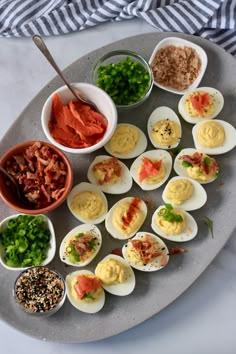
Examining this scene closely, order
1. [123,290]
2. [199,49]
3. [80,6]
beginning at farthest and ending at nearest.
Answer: [80,6] → [199,49] → [123,290]

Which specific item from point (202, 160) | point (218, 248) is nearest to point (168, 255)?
point (218, 248)

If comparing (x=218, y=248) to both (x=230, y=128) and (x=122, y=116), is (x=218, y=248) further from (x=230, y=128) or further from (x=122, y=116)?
(x=122, y=116)

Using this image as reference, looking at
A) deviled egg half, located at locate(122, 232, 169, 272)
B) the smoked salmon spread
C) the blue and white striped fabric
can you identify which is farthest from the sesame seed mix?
the blue and white striped fabric

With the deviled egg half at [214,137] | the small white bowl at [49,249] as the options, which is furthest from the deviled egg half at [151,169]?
the small white bowl at [49,249]

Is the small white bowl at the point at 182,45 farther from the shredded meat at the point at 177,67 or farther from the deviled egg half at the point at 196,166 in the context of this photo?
the deviled egg half at the point at 196,166

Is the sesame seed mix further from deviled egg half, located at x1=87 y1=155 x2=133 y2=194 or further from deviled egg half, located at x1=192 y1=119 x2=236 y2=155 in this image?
deviled egg half, located at x1=192 y1=119 x2=236 y2=155
